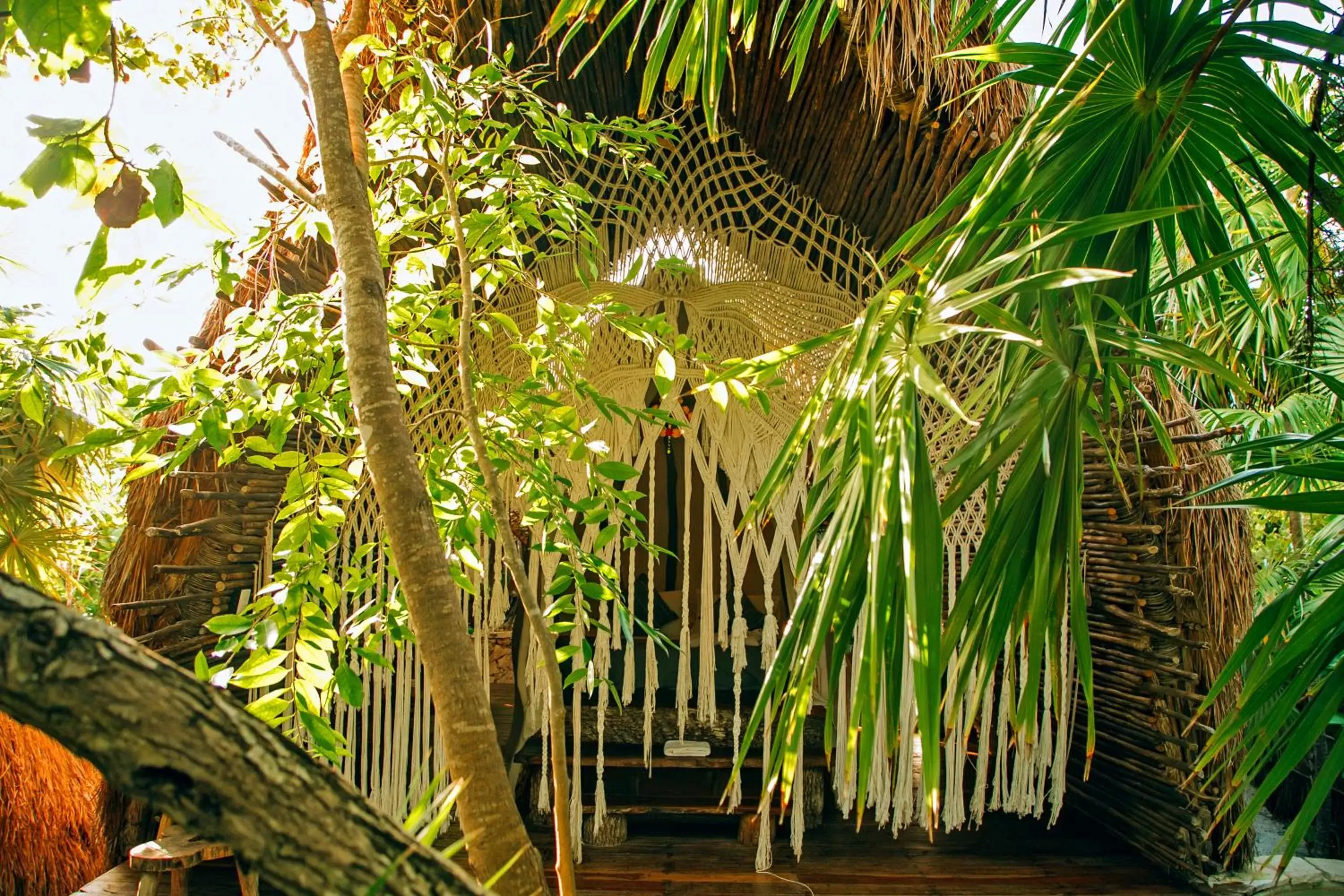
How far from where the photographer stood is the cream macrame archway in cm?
351

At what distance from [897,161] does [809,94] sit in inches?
16.0

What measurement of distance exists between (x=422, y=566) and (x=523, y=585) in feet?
0.85

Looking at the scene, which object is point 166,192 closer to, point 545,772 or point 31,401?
point 31,401

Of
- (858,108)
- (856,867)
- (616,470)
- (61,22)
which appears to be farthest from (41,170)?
(856,867)

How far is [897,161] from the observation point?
11.3 ft

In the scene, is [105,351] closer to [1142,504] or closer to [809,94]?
[809,94]

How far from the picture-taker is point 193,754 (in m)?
0.62

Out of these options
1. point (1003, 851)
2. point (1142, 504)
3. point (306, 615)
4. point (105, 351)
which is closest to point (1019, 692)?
point (1003, 851)

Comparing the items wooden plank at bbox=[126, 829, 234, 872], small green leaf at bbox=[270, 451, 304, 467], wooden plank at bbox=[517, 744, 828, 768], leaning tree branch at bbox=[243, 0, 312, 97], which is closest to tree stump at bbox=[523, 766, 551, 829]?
wooden plank at bbox=[517, 744, 828, 768]

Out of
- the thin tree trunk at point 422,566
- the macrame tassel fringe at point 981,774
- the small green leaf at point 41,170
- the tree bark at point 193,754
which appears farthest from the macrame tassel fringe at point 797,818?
the small green leaf at point 41,170

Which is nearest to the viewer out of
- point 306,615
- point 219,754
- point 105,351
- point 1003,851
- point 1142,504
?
point 219,754

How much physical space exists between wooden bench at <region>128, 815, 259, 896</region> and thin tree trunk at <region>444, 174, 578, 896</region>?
160cm

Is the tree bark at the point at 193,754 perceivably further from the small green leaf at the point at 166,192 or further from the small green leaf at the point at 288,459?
the small green leaf at the point at 288,459

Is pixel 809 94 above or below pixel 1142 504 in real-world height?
above
